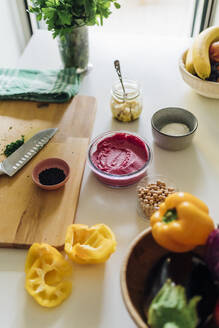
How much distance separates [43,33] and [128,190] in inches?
43.6

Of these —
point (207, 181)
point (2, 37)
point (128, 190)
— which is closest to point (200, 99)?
point (207, 181)

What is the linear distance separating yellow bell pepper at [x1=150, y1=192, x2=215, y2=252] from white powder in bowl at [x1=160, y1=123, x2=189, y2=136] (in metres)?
0.45

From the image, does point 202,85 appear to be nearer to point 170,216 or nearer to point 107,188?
point 107,188

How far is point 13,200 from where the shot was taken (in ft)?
2.84

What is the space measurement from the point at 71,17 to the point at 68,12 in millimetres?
35

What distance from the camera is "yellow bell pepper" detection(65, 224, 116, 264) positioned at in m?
0.70

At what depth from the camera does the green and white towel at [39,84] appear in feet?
3.92

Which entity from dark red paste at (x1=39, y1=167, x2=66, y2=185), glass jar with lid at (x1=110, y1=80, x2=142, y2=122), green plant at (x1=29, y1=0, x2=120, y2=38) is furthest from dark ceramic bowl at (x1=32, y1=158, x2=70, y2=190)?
green plant at (x1=29, y1=0, x2=120, y2=38)

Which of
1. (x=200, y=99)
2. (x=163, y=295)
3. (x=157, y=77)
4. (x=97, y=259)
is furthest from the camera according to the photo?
(x=157, y=77)

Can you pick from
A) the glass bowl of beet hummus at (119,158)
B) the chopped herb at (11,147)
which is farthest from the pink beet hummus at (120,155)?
the chopped herb at (11,147)

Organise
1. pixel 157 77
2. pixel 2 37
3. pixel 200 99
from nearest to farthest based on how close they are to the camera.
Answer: pixel 200 99
pixel 157 77
pixel 2 37

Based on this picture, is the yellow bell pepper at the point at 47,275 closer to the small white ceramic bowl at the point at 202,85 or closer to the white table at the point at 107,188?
the white table at the point at 107,188

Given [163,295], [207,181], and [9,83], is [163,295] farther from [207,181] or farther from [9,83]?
[9,83]

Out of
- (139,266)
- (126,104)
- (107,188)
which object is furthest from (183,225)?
(126,104)
